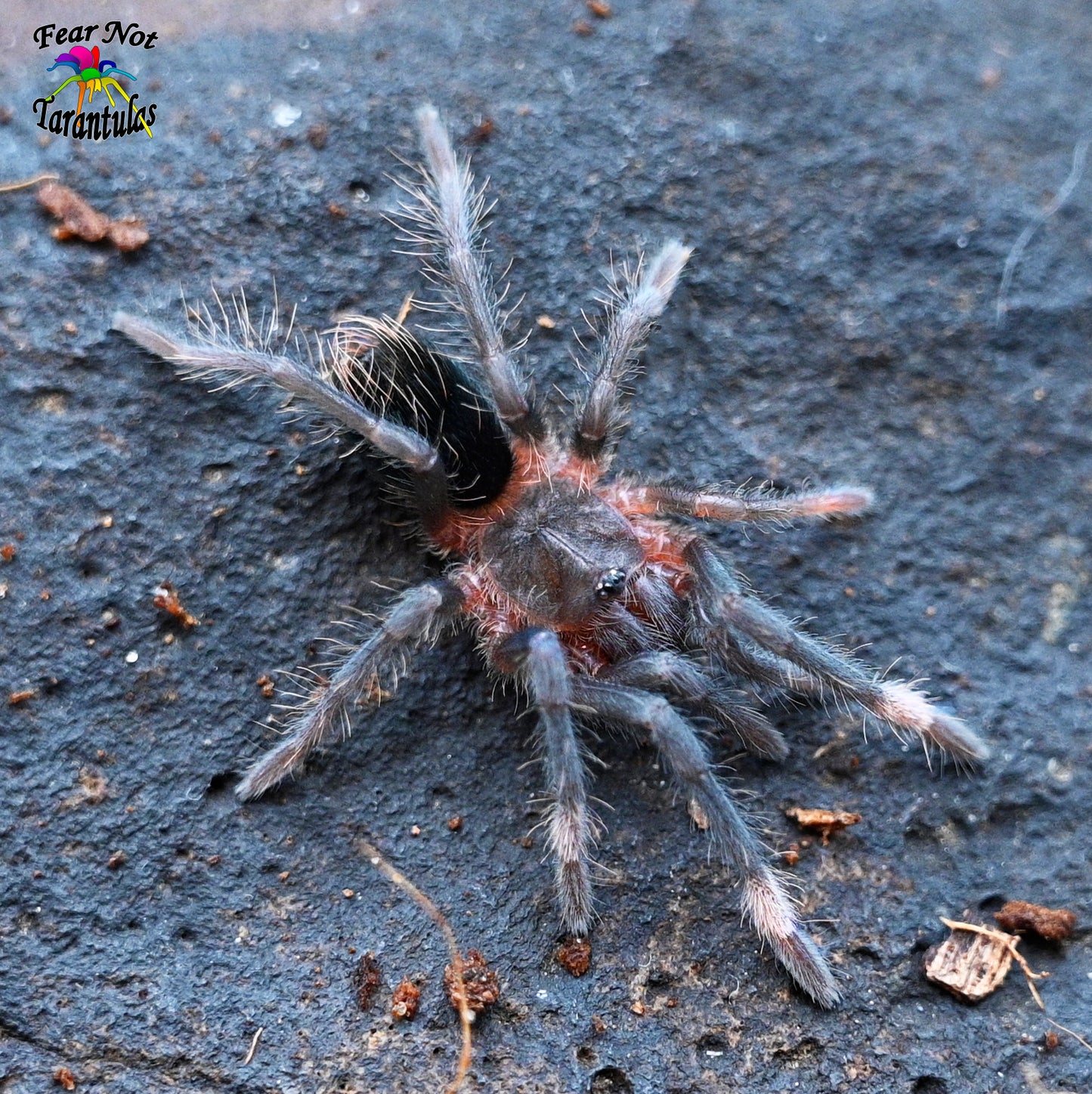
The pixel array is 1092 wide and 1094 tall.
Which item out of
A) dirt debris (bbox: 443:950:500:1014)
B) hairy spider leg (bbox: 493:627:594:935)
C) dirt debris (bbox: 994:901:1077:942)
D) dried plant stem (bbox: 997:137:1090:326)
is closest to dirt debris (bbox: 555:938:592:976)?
hairy spider leg (bbox: 493:627:594:935)

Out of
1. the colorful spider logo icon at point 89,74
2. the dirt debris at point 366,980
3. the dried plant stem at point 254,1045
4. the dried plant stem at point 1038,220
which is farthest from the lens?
the dried plant stem at point 1038,220

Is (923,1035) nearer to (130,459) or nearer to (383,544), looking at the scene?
(383,544)

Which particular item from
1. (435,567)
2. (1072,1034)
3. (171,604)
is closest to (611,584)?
(435,567)

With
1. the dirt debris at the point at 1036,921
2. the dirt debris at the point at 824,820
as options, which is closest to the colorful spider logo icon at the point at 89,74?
the dirt debris at the point at 824,820

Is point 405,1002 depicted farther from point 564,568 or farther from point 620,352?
point 620,352

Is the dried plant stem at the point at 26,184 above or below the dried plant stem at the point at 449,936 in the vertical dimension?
above

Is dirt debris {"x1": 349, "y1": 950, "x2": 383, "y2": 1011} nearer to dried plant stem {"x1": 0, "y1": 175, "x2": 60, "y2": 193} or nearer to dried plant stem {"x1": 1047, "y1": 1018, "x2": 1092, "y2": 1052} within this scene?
dried plant stem {"x1": 1047, "y1": 1018, "x2": 1092, "y2": 1052}

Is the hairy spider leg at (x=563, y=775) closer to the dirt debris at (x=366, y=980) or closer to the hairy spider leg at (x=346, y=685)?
the hairy spider leg at (x=346, y=685)

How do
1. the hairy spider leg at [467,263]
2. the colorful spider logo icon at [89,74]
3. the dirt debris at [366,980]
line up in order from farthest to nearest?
the colorful spider logo icon at [89,74], the hairy spider leg at [467,263], the dirt debris at [366,980]
